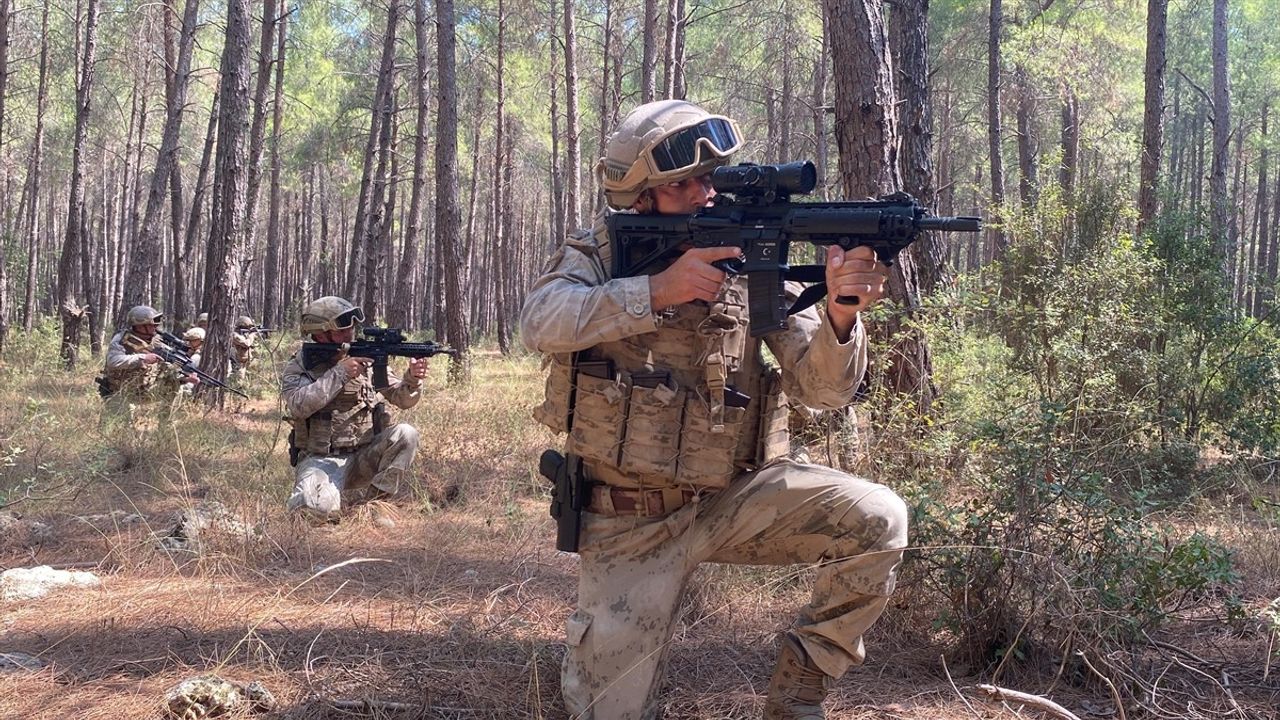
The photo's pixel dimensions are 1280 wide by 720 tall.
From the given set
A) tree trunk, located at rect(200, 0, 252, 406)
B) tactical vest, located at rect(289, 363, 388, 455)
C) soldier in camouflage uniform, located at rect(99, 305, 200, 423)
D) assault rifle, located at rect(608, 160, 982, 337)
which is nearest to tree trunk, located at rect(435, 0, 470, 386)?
tree trunk, located at rect(200, 0, 252, 406)

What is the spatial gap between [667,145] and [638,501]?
3.71 feet

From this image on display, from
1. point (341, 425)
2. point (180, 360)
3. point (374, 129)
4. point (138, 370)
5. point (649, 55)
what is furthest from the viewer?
point (374, 129)

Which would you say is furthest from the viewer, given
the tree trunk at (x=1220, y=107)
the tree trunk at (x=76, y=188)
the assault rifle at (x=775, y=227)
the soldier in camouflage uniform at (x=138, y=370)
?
the tree trunk at (x=76, y=188)

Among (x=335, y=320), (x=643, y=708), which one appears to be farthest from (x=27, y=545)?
(x=643, y=708)

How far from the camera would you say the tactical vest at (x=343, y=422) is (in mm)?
5875

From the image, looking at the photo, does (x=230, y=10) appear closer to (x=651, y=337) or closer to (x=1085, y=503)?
(x=651, y=337)

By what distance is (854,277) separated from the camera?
91.7 inches

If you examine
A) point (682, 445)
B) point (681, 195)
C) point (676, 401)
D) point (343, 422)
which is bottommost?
point (343, 422)

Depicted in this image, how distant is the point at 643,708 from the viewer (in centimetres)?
263

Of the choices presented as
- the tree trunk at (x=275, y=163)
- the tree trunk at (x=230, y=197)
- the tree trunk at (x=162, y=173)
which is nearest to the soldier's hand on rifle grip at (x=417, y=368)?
the tree trunk at (x=230, y=197)

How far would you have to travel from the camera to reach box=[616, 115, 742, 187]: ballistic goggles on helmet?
2689 millimetres

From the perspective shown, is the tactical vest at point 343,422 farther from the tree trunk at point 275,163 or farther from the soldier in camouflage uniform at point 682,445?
the tree trunk at point 275,163

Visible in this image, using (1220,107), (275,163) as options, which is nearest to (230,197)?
(275,163)

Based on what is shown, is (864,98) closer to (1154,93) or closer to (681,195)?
(681,195)
